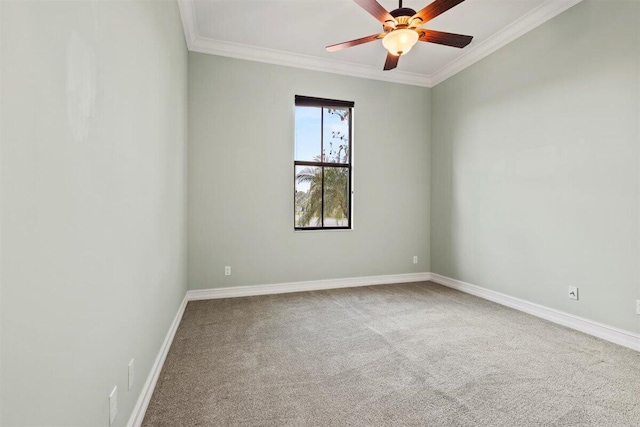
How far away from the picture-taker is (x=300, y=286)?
406 cm

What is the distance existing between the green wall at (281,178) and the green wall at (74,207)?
6.29 feet

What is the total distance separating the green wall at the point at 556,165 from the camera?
250cm

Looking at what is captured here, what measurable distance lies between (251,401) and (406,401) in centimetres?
86

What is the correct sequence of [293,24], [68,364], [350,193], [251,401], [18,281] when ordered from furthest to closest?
[350,193], [293,24], [251,401], [68,364], [18,281]

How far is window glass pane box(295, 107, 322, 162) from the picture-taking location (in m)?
4.15

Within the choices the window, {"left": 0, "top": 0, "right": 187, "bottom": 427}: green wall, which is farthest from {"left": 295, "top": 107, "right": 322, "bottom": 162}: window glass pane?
{"left": 0, "top": 0, "right": 187, "bottom": 427}: green wall

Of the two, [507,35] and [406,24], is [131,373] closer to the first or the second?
[406,24]

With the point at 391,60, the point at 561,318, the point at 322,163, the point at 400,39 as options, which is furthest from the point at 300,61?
the point at 561,318

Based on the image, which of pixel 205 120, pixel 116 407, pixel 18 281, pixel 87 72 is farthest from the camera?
pixel 205 120

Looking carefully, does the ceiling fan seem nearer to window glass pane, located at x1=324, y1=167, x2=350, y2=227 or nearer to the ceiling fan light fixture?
the ceiling fan light fixture

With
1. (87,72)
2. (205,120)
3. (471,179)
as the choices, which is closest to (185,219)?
(205,120)

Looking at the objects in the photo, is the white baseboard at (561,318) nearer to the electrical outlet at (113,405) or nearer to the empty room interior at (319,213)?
the empty room interior at (319,213)

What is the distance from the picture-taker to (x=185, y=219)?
343 centimetres

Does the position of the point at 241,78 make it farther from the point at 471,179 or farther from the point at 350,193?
the point at 471,179
